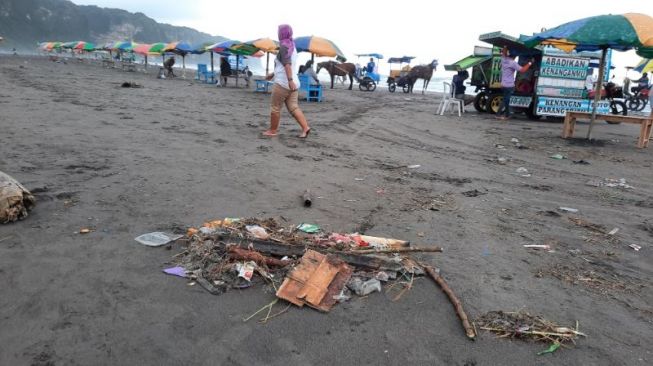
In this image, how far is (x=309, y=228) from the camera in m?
Result: 3.44

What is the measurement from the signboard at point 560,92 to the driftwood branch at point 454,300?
12.2 meters

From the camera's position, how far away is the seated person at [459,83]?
1476 cm

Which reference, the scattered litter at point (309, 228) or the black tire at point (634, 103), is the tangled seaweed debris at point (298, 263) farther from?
the black tire at point (634, 103)

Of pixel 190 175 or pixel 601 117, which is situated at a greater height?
pixel 601 117

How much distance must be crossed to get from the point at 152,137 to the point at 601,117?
9.27m

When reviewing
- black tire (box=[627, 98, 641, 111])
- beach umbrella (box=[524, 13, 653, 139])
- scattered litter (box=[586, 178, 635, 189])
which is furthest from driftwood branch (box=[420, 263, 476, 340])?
black tire (box=[627, 98, 641, 111])

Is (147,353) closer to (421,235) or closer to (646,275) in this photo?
(421,235)

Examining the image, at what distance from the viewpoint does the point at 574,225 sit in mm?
4078

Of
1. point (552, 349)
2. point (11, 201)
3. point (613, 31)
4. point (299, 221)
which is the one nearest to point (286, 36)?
point (299, 221)

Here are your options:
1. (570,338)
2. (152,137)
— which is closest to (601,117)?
(570,338)

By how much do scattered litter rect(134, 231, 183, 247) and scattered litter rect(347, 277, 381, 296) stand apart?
4.72 ft

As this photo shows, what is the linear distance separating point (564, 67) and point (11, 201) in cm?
1404

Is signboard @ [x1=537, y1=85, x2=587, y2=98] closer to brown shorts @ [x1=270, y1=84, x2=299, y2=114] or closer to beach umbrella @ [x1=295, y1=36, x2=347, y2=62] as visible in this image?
beach umbrella @ [x1=295, y1=36, x2=347, y2=62]

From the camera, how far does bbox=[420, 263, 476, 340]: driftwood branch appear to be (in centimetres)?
227
